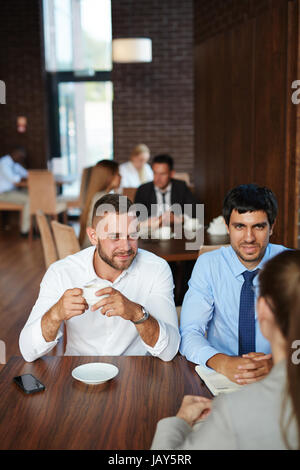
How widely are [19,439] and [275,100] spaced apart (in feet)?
10.0

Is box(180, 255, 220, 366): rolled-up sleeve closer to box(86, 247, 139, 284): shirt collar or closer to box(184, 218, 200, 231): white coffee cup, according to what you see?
box(86, 247, 139, 284): shirt collar

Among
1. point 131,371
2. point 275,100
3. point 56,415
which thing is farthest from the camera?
point 275,100

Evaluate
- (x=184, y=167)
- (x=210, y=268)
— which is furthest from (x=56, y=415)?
(x=184, y=167)

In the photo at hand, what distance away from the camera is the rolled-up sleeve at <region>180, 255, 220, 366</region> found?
196 centimetres

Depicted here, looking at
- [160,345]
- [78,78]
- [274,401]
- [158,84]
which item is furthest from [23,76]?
[274,401]

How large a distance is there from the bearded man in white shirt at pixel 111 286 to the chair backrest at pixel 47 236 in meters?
1.43

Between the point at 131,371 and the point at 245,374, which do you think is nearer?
the point at 245,374

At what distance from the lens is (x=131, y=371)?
176cm

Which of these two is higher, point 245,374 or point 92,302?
point 92,302

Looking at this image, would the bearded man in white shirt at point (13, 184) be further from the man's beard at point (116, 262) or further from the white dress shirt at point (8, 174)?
the man's beard at point (116, 262)

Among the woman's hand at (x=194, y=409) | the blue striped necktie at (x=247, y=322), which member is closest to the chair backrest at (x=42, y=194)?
the blue striped necktie at (x=247, y=322)

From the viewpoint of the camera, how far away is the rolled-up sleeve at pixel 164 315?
1.85 metres
